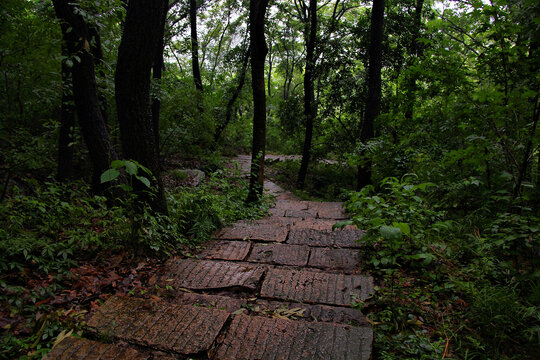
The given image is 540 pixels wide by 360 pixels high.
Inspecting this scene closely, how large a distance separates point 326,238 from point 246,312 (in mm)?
1810

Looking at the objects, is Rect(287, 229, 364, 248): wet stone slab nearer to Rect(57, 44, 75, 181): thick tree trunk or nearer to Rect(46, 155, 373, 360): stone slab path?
Rect(46, 155, 373, 360): stone slab path

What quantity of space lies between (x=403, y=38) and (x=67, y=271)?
1039 cm

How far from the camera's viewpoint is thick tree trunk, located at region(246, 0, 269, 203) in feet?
18.6

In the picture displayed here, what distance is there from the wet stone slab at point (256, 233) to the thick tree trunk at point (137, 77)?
1161 millimetres

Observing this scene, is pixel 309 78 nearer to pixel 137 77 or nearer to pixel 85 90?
pixel 85 90

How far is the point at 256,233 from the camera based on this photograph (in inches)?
162

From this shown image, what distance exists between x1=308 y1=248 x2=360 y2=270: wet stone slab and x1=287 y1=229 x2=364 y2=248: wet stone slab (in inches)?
8.7

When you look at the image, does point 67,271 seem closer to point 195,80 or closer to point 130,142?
point 130,142

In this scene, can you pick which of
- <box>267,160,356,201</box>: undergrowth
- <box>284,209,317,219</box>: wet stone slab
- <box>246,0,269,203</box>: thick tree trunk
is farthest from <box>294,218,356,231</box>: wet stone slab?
<box>267,160,356,201</box>: undergrowth

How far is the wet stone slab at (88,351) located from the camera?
1646 millimetres

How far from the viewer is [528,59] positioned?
9.23 ft

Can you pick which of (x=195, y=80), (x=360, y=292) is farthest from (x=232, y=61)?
(x=360, y=292)

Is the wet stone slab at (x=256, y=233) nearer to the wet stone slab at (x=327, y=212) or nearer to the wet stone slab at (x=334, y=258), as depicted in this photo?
the wet stone slab at (x=334, y=258)

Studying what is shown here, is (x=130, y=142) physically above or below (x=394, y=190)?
above
